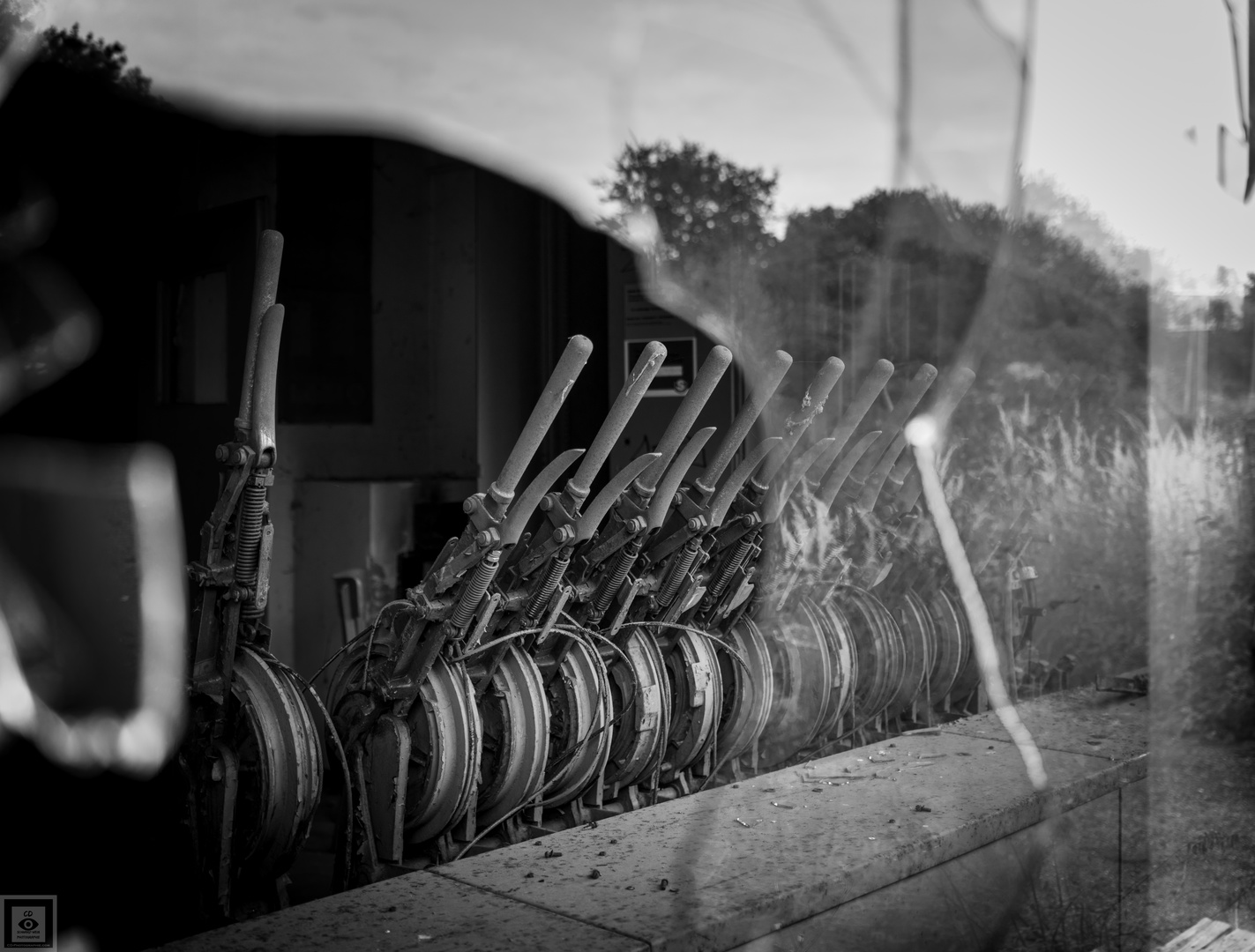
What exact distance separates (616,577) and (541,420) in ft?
2.62

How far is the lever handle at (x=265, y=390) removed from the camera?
2.90 metres

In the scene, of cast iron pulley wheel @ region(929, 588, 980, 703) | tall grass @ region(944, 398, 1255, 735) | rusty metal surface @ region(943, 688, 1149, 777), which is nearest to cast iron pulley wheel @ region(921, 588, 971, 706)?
cast iron pulley wheel @ region(929, 588, 980, 703)

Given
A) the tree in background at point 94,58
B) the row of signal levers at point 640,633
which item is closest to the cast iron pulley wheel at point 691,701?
the row of signal levers at point 640,633

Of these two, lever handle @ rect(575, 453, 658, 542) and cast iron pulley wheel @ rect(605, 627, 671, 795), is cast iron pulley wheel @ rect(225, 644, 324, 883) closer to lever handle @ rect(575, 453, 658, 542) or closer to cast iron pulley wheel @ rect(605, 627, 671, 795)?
lever handle @ rect(575, 453, 658, 542)

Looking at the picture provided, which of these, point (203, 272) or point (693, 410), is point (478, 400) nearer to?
point (203, 272)

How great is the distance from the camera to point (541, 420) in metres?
3.28

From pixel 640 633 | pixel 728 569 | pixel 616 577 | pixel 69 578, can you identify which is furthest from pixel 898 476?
pixel 69 578

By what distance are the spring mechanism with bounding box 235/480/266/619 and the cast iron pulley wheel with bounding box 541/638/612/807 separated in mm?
1086

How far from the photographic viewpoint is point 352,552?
604 centimetres

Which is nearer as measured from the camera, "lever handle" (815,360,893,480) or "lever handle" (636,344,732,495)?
"lever handle" (636,344,732,495)

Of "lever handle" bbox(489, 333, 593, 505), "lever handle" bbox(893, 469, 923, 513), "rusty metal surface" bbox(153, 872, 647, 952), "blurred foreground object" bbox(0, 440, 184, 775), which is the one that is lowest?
"rusty metal surface" bbox(153, 872, 647, 952)

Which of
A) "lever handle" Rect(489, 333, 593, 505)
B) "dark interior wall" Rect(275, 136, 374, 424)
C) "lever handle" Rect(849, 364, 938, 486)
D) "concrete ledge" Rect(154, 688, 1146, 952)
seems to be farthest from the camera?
"dark interior wall" Rect(275, 136, 374, 424)

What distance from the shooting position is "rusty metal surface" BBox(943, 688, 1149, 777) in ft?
14.1

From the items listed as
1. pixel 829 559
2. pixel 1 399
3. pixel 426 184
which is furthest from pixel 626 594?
pixel 426 184
